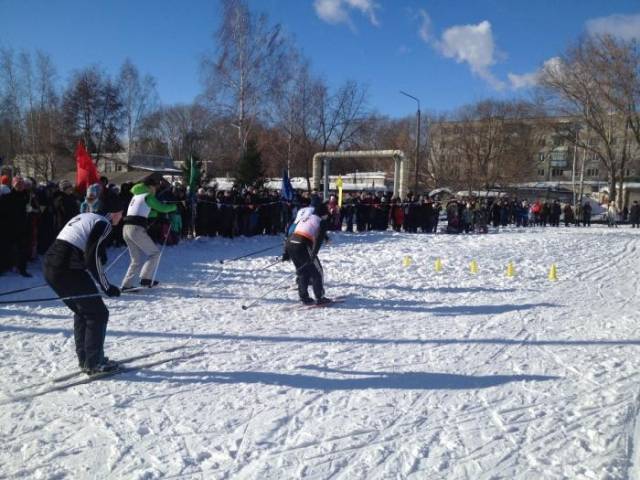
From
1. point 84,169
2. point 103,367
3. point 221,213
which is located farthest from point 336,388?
point 221,213

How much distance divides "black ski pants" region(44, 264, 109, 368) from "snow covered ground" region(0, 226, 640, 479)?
35 centimetres

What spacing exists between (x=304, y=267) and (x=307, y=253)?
0.77ft

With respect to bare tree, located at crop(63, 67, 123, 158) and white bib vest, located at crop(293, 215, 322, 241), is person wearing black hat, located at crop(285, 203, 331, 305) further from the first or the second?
bare tree, located at crop(63, 67, 123, 158)

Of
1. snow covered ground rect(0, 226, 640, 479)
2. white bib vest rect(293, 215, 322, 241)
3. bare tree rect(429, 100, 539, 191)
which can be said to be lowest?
snow covered ground rect(0, 226, 640, 479)

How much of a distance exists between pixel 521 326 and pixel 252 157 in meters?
19.2

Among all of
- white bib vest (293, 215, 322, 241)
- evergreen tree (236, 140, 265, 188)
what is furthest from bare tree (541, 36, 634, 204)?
white bib vest (293, 215, 322, 241)

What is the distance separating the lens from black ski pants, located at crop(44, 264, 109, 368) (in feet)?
15.9

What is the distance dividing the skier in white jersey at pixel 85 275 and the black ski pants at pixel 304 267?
344 cm

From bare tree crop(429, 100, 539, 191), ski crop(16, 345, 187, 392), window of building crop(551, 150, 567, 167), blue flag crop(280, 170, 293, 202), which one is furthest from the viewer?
window of building crop(551, 150, 567, 167)

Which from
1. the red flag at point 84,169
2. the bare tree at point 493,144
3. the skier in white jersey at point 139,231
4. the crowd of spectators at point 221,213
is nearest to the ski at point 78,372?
the crowd of spectators at point 221,213

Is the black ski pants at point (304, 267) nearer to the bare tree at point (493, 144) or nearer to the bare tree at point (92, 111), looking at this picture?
the bare tree at point (92, 111)

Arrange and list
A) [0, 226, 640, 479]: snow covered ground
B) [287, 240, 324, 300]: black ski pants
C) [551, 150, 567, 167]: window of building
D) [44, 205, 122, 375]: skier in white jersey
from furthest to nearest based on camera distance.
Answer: [551, 150, 567, 167]: window of building < [287, 240, 324, 300]: black ski pants < [44, 205, 122, 375]: skier in white jersey < [0, 226, 640, 479]: snow covered ground

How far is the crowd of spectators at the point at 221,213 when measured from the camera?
9016 millimetres

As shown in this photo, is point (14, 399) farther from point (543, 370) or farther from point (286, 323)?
point (543, 370)
